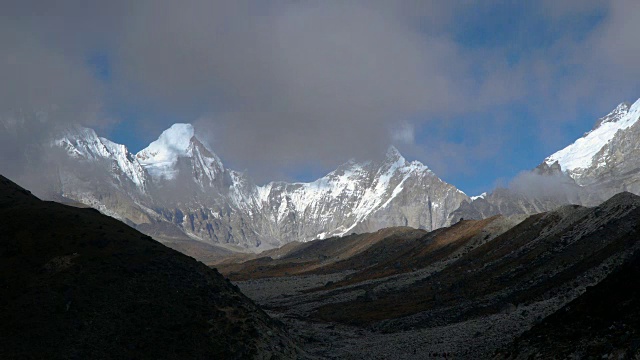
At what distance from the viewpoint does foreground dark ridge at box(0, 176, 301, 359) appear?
4484 centimetres

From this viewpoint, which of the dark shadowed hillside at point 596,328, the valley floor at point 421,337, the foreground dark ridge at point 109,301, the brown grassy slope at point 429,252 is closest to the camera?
the dark shadowed hillside at point 596,328

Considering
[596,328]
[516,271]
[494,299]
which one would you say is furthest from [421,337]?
[596,328]

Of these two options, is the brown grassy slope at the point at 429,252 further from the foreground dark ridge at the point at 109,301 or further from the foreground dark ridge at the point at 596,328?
the foreground dark ridge at the point at 596,328

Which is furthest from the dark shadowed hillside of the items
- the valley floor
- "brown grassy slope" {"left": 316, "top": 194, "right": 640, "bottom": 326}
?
"brown grassy slope" {"left": 316, "top": 194, "right": 640, "bottom": 326}

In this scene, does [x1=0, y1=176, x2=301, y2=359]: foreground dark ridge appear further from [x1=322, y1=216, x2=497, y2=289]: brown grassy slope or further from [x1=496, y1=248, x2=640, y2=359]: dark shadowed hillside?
[x1=322, y1=216, x2=497, y2=289]: brown grassy slope

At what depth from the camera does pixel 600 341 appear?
99.7 ft

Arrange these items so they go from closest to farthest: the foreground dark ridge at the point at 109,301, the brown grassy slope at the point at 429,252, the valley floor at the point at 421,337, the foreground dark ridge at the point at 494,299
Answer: the foreground dark ridge at the point at 494,299 < the foreground dark ridge at the point at 109,301 < the valley floor at the point at 421,337 < the brown grassy slope at the point at 429,252

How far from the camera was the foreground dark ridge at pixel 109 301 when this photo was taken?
44.8m

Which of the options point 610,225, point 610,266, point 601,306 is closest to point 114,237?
point 601,306

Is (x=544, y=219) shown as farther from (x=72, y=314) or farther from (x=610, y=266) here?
(x=72, y=314)

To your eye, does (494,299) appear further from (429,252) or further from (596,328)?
(429,252)

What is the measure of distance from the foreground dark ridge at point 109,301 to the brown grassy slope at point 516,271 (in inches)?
1297

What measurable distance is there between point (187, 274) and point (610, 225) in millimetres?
64545

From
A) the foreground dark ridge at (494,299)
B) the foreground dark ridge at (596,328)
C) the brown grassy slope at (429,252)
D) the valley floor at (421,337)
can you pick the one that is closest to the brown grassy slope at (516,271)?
the foreground dark ridge at (494,299)
